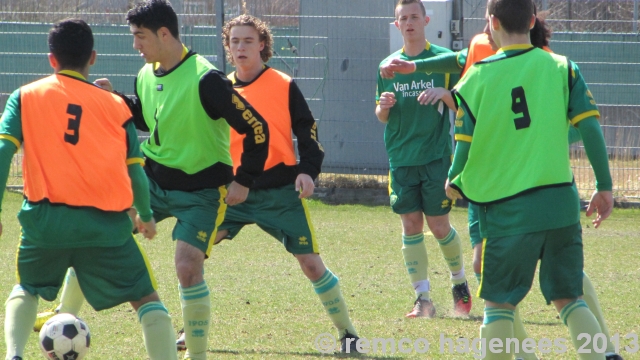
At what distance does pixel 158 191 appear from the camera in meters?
4.70

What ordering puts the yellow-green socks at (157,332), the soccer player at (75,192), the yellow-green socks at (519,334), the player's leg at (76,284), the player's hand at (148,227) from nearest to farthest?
1. the soccer player at (75,192)
2. the yellow-green socks at (157,332)
3. the player's hand at (148,227)
4. the yellow-green socks at (519,334)
5. the player's leg at (76,284)

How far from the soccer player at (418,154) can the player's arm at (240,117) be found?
1.80m

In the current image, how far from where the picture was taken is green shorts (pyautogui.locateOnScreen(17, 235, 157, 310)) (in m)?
3.84

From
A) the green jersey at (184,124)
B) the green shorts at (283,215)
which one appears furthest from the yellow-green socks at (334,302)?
the green jersey at (184,124)

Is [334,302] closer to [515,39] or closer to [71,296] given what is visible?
[71,296]

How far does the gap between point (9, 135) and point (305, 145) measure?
1834mm

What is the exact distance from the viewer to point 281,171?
523 cm

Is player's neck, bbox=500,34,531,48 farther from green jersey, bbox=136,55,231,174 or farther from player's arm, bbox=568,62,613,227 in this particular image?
green jersey, bbox=136,55,231,174

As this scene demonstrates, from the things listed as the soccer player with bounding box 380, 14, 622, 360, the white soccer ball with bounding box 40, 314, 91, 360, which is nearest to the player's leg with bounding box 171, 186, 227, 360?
the white soccer ball with bounding box 40, 314, 91, 360

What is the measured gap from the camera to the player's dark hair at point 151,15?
447 cm

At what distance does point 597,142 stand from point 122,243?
2.14 metres

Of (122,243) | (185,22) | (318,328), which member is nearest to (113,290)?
(122,243)

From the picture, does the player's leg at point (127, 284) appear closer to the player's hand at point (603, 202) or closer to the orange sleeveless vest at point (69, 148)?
the orange sleeveless vest at point (69, 148)

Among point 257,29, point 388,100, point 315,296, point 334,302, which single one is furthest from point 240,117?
point 315,296
